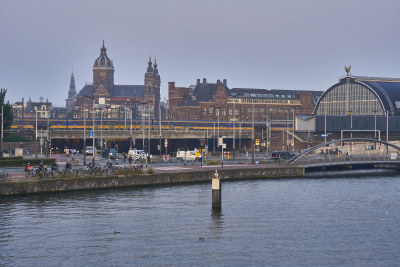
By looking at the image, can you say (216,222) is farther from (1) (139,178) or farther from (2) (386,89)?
(2) (386,89)

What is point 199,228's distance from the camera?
54.1 m

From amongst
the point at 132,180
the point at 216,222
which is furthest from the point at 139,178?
the point at 216,222

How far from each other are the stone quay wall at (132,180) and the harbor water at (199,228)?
4.06ft

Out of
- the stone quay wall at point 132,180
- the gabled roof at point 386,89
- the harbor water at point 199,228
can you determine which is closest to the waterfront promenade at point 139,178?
the stone quay wall at point 132,180

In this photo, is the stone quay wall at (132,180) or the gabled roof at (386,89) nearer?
the stone quay wall at (132,180)

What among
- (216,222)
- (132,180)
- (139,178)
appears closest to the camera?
(216,222)

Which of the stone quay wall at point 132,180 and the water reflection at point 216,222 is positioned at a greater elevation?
the stone quay wall at point 132,180

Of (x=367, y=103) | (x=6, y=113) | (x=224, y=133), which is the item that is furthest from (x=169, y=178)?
(x=367, y=103)

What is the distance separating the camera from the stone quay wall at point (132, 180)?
6975cm

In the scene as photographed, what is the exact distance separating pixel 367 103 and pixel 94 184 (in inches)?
5119

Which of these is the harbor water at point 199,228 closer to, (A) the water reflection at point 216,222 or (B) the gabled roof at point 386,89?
(A) the water reflection at point 216,222

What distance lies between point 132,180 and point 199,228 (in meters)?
27.3

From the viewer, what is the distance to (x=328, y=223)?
5731 cm

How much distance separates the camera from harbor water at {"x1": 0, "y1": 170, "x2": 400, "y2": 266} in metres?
44.8
